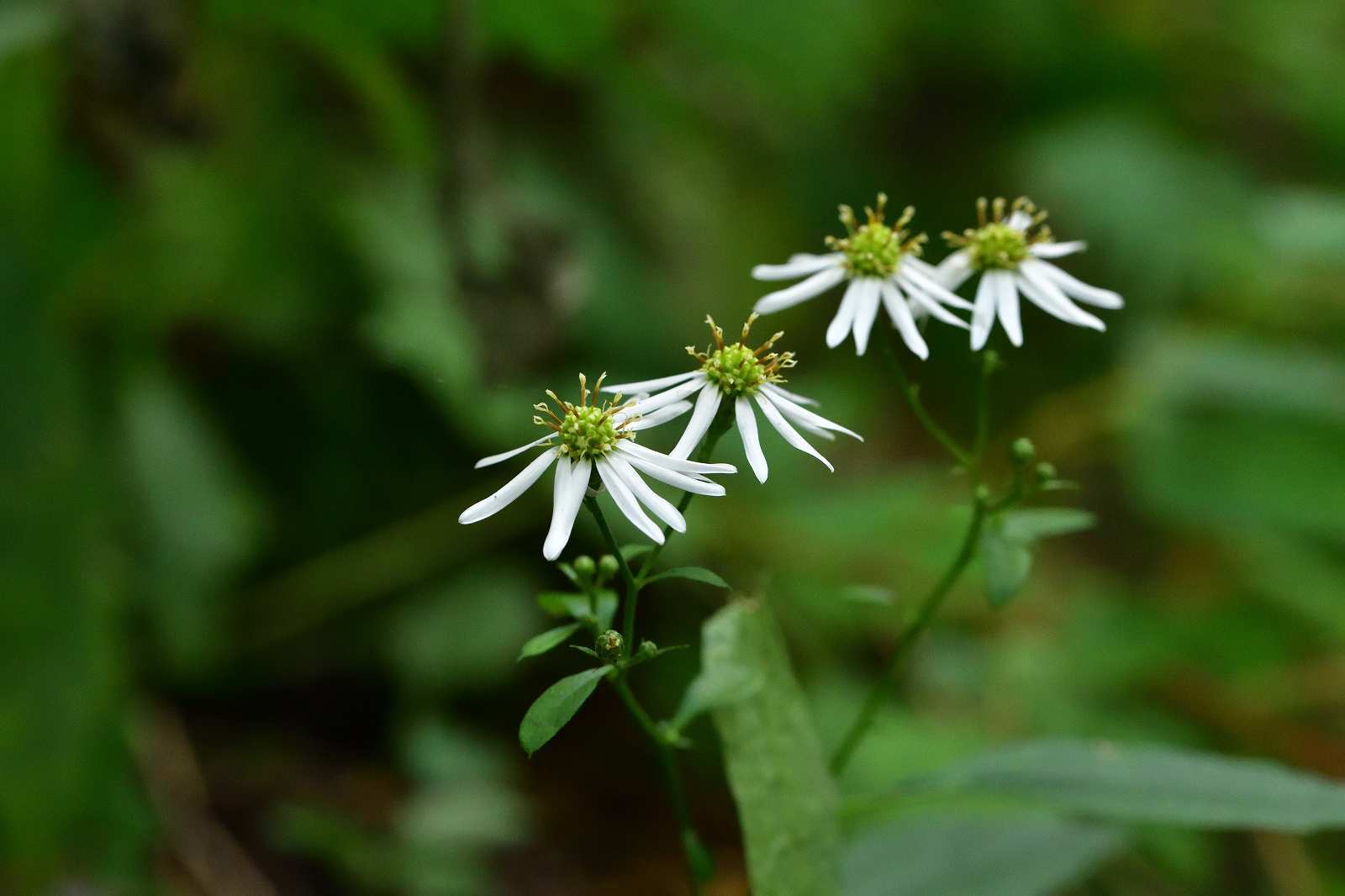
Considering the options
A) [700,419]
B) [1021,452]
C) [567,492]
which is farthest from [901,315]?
[567,492]

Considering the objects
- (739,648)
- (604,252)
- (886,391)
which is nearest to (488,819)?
(739,648)

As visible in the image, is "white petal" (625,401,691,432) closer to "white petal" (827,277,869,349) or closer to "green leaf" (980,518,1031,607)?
"white petal" (827,277,869,349)

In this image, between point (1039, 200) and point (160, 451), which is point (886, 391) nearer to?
point (1039, 200)

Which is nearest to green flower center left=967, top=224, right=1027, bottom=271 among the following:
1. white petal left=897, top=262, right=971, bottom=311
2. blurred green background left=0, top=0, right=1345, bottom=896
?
white petal left=897, top=262, right=971, bottom=311

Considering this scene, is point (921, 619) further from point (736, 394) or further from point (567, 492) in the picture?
point (567, 492)

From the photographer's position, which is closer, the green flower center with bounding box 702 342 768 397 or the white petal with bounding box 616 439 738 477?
the white petal with bounding box 616 439 738 477

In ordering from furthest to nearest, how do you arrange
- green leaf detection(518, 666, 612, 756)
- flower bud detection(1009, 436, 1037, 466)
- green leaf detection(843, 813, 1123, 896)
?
green leaf detection(843, 813, 1123, 896)
flower bud detection(1009, 436, 1037, 466)
green leaf detection(518, 666, 612, 756)

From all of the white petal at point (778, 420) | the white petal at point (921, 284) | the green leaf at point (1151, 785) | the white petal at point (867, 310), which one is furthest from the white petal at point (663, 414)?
the green leaf at point (1151, 785)
